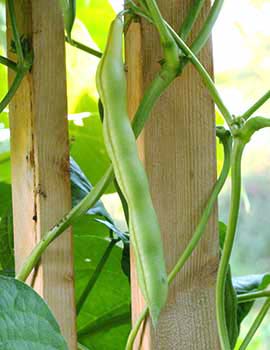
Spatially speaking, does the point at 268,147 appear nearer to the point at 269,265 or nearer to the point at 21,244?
the point at 269,265

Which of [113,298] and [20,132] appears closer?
[20,132]

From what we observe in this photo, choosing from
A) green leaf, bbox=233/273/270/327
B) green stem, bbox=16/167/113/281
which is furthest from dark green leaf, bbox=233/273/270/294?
green stem, bbox=16/167/113/281

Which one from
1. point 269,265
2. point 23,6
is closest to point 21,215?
point 23,6

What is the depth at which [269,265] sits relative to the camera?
2.71m

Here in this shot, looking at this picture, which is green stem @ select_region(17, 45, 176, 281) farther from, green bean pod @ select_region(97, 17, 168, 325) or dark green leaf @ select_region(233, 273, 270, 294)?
dark green leaf @ select_region(233, 273, 270, 294)

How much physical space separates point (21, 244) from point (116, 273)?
13 cm

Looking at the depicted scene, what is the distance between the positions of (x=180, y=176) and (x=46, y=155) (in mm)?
80

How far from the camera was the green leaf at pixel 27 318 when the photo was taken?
37 cm

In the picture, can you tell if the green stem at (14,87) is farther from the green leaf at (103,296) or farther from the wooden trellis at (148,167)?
the green leaf at (103,296)

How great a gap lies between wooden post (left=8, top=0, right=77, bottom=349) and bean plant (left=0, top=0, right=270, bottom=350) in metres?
0.01

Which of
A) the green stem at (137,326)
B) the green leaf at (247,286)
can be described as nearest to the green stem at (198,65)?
the green stem at (137,326)

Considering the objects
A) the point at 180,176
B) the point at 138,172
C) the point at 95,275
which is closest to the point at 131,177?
the point at 138,172

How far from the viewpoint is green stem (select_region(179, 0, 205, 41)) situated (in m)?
0.44

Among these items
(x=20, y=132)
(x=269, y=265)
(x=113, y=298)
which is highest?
(x=20, y=132)
